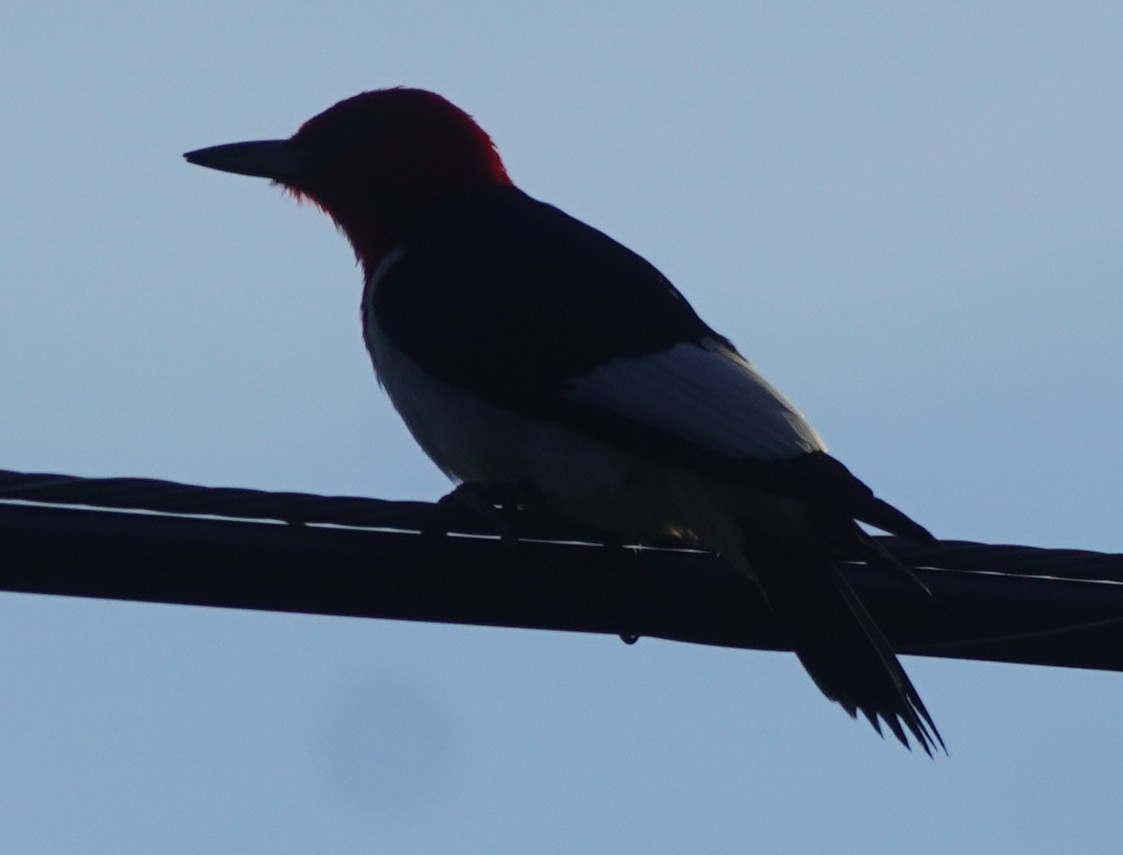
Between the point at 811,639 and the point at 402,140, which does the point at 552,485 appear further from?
the point at 402,140

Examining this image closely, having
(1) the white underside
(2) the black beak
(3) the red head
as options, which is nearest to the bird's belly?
(1) the white underside

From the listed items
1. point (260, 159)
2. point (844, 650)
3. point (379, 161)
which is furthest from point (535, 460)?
point (260, 159)

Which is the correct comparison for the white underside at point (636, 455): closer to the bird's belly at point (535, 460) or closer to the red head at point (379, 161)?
the bird's belly at point (535, 460)

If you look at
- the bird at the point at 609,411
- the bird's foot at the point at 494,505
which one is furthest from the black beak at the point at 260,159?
the bird's foot at the point at 494,505

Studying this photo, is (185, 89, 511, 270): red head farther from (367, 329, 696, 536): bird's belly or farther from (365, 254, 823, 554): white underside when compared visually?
(365, 254, 823, 554): white underside

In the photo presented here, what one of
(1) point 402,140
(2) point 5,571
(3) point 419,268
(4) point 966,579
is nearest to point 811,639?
(4) point 966,579
